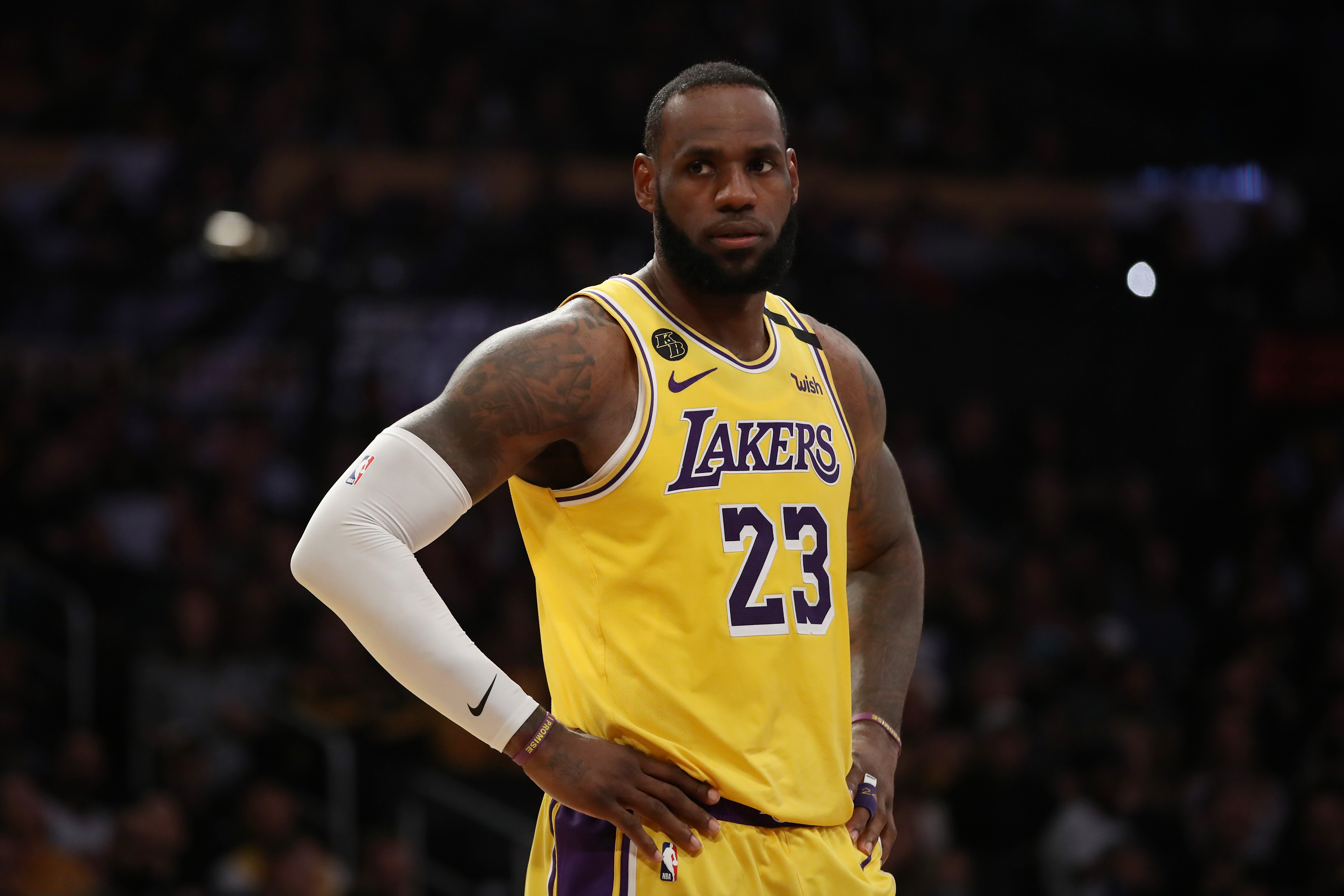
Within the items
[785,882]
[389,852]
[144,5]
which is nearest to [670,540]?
[785,882]

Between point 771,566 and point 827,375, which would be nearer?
point 771,566

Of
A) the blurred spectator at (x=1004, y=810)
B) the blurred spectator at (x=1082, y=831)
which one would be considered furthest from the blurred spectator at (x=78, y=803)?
the blurred spectator at (x=1082, y=831)

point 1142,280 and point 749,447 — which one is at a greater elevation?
point 1142,280

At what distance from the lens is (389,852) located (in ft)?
23.1

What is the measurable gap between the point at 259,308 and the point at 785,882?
7.25 meters

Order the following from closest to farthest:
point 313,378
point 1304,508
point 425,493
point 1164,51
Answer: point 425,493, point 313,378, point 1304,508, point 1164,51

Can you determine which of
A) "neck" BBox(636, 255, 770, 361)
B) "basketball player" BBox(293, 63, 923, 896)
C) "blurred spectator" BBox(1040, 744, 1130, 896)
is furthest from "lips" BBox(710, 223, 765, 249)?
Result: "blurred spectator" BBox(1040, 744, 1130, 896)

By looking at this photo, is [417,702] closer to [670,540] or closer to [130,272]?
[130,272]

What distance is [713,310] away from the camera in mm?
3215

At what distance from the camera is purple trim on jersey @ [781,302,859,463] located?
3.31m

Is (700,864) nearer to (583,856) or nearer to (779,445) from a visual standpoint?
(583,856)

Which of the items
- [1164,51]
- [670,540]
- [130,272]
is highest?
[1164,51]

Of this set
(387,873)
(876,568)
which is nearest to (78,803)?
(387,873)

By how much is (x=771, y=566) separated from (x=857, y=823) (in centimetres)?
60
